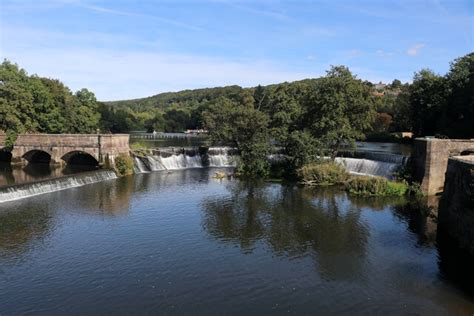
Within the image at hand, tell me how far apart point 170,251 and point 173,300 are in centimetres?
474

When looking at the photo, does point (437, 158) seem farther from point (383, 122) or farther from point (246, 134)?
point (383, 122)

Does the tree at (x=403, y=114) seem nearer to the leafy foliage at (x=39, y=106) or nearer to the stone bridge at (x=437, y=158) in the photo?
the stone bridge at (x=437, y=158)

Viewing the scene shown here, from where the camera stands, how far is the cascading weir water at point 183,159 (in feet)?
140

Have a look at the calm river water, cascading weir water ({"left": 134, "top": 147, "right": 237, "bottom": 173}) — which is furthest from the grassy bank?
cascading weir water ({"left": 134, "top": 147, "right": 237, "bottom": 173})

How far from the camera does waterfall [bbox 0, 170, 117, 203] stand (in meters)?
27.7

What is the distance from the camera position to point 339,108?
3675 cm

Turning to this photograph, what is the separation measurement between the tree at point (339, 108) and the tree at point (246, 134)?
4.94m

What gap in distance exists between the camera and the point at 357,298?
14.7m

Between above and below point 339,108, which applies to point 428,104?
above

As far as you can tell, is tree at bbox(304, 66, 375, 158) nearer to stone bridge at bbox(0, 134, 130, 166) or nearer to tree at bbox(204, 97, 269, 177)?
tree at bbox(204, 97, 269, 177)

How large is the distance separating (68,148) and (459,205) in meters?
35.5

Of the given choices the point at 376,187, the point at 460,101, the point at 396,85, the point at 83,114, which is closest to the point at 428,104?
the point at 460,101

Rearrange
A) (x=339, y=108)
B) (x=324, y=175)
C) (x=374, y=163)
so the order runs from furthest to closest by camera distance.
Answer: (x=374, y=163)
(x=339, y=108)
(x=324, y=175)

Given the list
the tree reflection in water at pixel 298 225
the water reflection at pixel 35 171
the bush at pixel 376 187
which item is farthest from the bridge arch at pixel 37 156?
the bush at pixel 376 187
